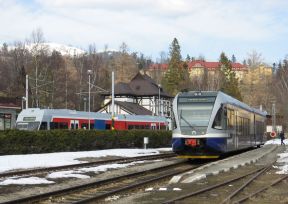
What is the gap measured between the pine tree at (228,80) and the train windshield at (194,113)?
8914 centimetres

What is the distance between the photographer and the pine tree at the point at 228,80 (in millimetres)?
118750

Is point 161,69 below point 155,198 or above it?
above

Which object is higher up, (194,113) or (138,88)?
(138,88)

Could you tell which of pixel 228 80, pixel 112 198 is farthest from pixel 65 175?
pixel 228 80

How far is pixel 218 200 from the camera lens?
12562 millimetres

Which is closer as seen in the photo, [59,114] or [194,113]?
[194,113]

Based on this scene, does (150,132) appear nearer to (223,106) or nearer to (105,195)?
(223,106)

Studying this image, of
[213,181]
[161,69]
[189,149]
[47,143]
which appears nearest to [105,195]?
[213,181]

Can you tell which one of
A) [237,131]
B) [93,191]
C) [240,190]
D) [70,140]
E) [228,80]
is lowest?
[93,191]

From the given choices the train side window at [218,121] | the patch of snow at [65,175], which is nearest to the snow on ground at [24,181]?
the patch of snow at [65,175]

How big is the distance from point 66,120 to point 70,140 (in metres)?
12.2

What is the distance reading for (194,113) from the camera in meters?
25.0

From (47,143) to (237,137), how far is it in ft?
38.6

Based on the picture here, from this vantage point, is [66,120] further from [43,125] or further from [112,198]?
[112,198]
